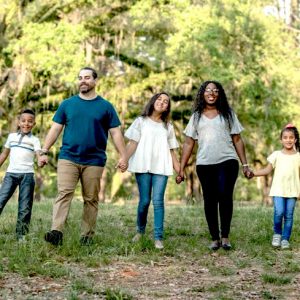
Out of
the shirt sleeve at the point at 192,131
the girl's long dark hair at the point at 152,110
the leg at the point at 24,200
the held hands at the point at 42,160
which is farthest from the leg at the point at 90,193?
the shirt sleeve at the point at 192,131

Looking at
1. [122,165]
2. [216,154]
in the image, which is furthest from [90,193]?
[216,154]

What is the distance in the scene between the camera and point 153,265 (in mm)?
6121

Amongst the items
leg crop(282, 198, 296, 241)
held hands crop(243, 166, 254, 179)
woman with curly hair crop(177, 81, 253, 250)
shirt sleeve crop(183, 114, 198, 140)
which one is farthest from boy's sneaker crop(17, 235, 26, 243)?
leg crop(282, 198, 296, 241)

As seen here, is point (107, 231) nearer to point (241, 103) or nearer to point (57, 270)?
point (57, 270)

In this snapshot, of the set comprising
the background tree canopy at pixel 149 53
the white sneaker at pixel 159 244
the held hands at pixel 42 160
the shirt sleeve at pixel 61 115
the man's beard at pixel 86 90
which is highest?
the background tree canopy at pixel 149 53

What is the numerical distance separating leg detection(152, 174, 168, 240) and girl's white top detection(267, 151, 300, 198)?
1281mm

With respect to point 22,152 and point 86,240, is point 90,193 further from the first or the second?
point 22,152

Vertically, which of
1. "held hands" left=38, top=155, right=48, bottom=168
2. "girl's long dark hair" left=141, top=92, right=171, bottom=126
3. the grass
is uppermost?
"girl's long dark hair" left=141, top=92, right=171, bottom=126

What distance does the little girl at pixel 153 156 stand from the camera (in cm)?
695

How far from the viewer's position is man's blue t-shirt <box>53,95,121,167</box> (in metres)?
6.66

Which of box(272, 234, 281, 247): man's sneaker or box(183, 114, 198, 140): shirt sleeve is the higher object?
box(183, 114, 198, 140): shirt sleeve

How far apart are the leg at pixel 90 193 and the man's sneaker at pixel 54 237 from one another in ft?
1.47

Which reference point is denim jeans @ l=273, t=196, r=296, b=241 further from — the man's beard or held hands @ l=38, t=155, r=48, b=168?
held hands @ l=38, t=155, r=48, b=168

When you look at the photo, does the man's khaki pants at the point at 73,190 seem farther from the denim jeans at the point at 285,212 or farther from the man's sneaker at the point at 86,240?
the denim jeans at the point at 285,212
